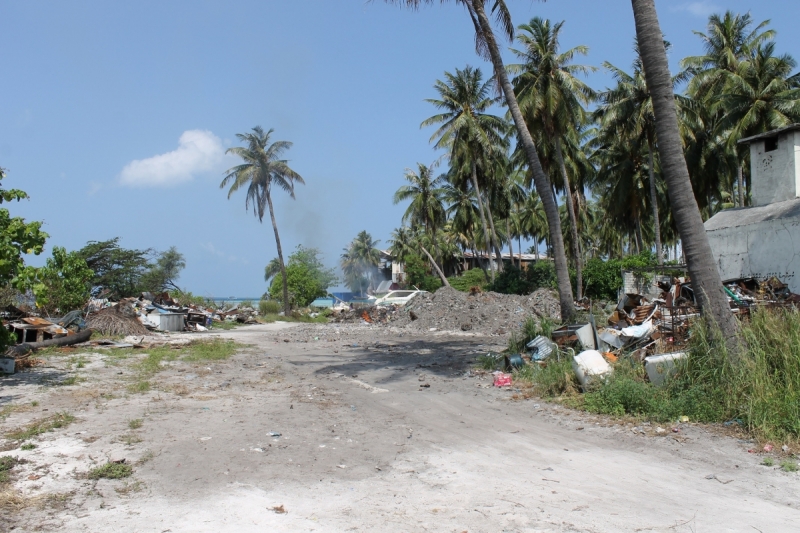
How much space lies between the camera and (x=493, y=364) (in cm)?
1258

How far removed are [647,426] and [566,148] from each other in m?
32.3

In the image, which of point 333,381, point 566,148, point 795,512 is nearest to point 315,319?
point 566,148

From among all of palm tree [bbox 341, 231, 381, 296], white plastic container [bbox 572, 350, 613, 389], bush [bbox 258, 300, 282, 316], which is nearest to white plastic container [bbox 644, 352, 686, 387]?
white plastic container [bbox 572, 350, 613, 389]

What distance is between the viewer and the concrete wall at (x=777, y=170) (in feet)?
57.9

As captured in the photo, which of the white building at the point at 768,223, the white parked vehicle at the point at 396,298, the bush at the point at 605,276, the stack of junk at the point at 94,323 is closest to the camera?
the white building at the point at 768,223

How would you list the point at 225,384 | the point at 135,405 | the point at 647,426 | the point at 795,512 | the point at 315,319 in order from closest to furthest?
the point at 795,512
the point at 647,426
the point at 135,405
the point at 225,384
the point at 315,319

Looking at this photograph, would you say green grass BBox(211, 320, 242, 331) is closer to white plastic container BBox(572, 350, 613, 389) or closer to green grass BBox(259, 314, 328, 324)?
green grass BBox(259, 314, 328, 324)

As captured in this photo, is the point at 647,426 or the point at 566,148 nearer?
the point at 647,426

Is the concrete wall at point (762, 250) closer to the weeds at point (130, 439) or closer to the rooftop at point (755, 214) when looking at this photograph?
the rooftop at point (755, 214)

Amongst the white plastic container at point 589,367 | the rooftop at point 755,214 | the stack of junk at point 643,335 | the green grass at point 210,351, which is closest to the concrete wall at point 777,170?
the rooftop at point 755,214

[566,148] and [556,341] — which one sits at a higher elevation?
[566,148]

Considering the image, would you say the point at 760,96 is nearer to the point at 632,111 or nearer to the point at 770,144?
the point at 632,111

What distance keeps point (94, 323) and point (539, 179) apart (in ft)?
55.7

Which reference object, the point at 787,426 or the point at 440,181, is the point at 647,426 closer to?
the point at 787,426
